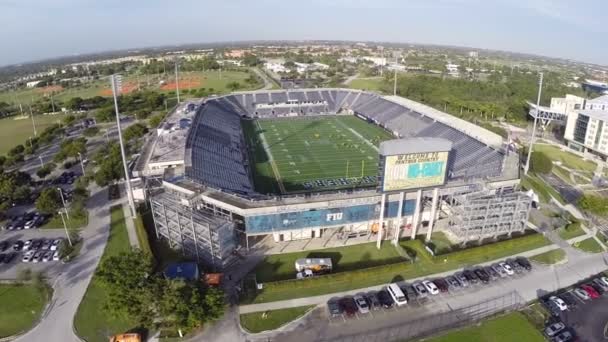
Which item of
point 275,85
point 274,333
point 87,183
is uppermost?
point 275,85

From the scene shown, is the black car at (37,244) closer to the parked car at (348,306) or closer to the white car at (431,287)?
the parked car at (348,306)

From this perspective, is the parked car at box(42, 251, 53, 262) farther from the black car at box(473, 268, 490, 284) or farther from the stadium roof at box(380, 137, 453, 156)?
the black car at box(473, 268, 490, 284)

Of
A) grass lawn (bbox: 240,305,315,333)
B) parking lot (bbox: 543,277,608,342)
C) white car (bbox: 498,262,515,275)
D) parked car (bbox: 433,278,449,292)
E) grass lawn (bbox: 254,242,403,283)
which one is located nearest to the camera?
parking lot (bbox: 543,277,608,342)

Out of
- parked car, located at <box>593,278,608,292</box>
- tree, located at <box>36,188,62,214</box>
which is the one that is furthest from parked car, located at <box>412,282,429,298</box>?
tree, located at <box>36,188,62,214</box>

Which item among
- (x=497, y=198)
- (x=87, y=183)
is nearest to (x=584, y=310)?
(x=497, y=198)

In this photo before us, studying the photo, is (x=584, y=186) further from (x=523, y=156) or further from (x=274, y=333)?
(x=274, y=333)
